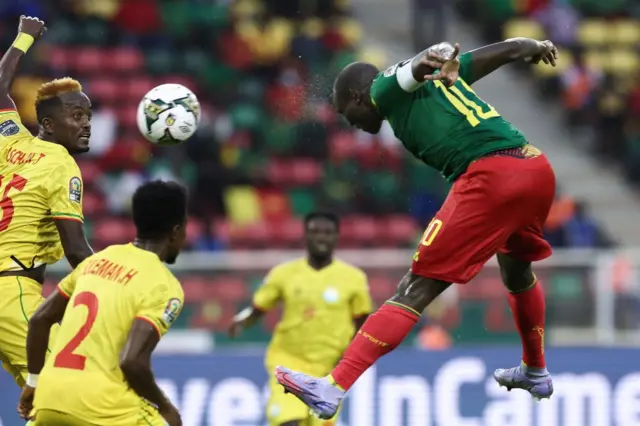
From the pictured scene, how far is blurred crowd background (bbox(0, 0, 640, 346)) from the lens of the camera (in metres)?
13.6

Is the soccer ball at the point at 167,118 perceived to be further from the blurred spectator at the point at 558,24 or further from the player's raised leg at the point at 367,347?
the blurred spectator at the point at 558,24

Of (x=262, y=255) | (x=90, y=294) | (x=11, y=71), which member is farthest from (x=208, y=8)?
(x=90, y=294)

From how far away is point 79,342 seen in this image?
5.75 metres

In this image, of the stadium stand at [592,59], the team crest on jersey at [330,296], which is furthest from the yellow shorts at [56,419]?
the stadium stand at [592,59]

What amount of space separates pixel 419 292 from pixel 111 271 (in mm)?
1659

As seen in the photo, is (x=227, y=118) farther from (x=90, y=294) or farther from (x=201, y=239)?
(x=90, y=294)

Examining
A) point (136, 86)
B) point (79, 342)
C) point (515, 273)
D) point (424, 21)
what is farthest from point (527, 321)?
point (424, 21)

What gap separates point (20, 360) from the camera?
22.9 ft

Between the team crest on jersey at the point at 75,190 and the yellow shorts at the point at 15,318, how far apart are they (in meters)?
0.54

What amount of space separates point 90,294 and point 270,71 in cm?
1247

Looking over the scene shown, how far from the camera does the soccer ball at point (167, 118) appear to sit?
7.69 m

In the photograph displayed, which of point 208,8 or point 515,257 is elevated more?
point 208,8

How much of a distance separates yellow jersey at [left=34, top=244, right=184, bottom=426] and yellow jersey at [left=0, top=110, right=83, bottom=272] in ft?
3.86

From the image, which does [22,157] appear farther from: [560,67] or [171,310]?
[560,67]
